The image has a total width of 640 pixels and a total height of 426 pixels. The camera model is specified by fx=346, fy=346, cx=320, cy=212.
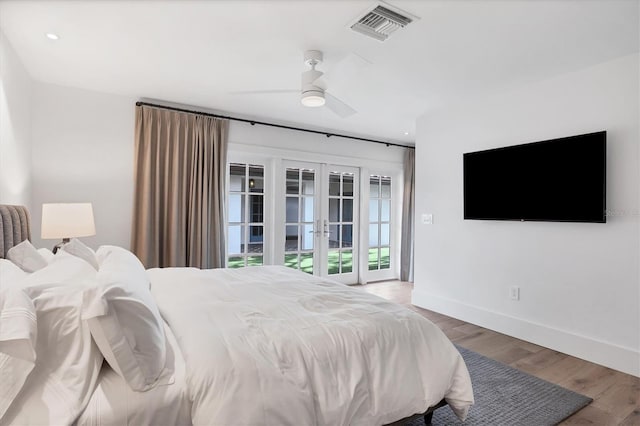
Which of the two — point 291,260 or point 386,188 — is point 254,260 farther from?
point 386,188

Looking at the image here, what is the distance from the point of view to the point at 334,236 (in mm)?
5504

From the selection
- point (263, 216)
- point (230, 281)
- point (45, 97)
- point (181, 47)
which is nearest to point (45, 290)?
point (230, 281)

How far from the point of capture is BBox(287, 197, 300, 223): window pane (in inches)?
198

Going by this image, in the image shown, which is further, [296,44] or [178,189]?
[178,189]

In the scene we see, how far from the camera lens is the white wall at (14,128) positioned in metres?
2.49

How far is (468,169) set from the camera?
3.87 m

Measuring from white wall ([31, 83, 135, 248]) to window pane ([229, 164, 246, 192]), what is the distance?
119cm

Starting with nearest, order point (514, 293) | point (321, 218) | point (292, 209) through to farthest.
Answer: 1. point (514, 293)
2. point (292, 209)
3. point (321, 218)

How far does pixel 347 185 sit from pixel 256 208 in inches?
63.9

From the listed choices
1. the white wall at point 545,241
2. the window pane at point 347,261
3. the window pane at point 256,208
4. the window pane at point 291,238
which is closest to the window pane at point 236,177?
the window pane at point 256,208

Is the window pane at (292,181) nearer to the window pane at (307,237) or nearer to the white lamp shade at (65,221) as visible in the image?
the window pane at (307,237)

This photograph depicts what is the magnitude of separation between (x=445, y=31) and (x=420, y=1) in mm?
430

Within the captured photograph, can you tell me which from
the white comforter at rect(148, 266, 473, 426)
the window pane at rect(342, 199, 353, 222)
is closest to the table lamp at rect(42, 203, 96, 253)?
the white comforter at rect(148, 266, 473, 426)

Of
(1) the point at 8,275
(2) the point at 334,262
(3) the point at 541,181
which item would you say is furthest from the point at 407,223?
(1) the point at 8,275
